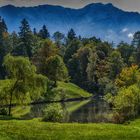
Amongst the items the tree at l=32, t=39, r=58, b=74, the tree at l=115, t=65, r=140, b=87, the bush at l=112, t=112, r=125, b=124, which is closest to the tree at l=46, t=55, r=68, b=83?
the tree at l=32, t=39, r=58, b=74

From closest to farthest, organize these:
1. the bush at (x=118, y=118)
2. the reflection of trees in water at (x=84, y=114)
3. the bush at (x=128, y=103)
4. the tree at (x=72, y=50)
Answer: the bush at (x=118, y=118) → the bush at (x=128, y=103) → the reflection of trees in water at (x=84, y=114) → the tree at (x=72, y=50)

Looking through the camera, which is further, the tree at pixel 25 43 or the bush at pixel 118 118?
the tree at pixel 25 43

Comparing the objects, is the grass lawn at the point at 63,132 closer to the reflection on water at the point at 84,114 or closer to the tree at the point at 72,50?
the reflection on water at the point at 84,114

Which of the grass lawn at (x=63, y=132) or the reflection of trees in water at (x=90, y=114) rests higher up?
the grass lawn at (x=63, y=132)

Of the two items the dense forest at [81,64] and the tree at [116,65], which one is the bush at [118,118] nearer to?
the dense forest at [81,64]

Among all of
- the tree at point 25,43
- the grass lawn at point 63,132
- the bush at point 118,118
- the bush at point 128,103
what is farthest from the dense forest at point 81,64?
the grass lawn at point 63,132

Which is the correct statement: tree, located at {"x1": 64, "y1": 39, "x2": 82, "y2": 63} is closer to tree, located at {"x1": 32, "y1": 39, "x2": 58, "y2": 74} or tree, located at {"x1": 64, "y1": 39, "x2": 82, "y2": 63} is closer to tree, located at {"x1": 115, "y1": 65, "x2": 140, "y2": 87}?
tree, located at {"x1": 32, "y1": 39, "x2": 58, "y2": 74}

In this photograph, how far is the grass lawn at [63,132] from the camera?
135 feet

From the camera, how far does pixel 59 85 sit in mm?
132125

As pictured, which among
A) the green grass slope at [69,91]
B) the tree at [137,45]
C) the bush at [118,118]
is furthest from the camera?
the tree at [137,45]

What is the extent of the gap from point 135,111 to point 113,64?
251ft

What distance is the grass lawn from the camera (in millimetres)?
41250

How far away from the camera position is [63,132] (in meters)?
43.9

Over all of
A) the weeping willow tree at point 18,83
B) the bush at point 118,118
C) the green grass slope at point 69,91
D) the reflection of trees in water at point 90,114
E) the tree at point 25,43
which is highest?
the tree at point 25,43
